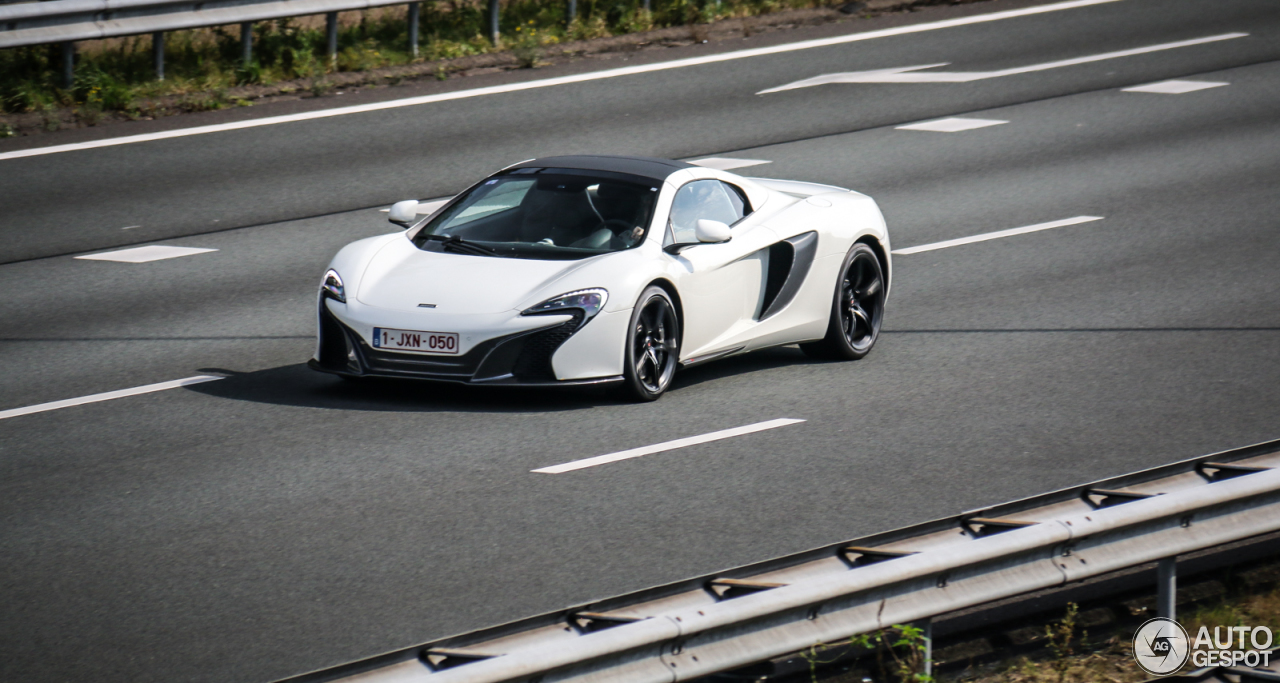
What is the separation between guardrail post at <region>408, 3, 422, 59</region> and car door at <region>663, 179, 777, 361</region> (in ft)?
32.4

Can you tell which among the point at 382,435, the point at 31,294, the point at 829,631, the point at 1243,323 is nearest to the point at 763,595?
the point at 829,631

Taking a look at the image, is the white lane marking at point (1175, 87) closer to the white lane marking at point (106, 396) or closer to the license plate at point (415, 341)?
the license plate at point (415, 341)

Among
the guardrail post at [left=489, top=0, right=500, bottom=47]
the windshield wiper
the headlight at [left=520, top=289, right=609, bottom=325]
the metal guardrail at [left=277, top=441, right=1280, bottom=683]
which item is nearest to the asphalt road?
the headlight at [left=520, top=289, right=609, bottom=325]

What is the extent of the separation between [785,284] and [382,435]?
2852 millimetres

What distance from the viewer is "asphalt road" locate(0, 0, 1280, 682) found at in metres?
6.63

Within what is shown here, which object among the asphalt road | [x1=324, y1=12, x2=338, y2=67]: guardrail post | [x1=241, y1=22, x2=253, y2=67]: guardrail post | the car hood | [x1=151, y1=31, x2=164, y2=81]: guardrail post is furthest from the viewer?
[x1=324, y1=12, x2=338, y2=67]: guardrail post

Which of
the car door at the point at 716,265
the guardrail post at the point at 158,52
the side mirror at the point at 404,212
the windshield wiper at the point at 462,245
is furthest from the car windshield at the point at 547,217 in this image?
the guardrail post at the point at 158,52

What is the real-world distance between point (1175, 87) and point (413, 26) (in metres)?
8.89

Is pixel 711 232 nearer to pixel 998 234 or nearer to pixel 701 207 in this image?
pixel 701 207

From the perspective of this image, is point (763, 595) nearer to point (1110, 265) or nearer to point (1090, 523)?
point (1090, 523)

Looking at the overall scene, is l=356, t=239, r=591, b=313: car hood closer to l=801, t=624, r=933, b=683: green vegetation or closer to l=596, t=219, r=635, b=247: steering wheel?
l=596, t=219, r=635, b=247: steering wheel

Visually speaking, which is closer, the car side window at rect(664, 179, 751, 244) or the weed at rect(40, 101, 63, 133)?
the car side window at rect(664, 179, 751, 244)

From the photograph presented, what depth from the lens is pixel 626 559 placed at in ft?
22.5

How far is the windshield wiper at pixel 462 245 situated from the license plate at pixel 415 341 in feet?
2.71
